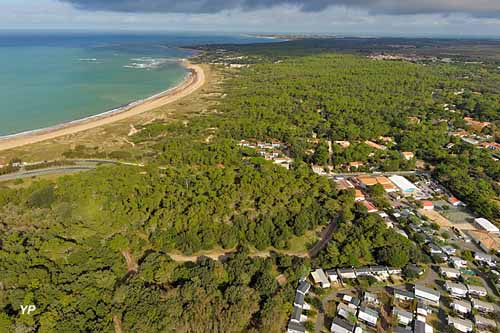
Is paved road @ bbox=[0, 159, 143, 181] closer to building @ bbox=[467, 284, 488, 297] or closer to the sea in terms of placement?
the sea

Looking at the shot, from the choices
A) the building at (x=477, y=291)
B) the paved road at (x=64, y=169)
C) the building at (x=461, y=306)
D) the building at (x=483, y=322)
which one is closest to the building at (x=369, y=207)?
the building at (x=477, y=291)

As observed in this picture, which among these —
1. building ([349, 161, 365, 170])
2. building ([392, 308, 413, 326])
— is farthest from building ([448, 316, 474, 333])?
building ([349, 161, 365, 170])

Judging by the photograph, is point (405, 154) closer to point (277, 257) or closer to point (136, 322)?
point (277, 257)

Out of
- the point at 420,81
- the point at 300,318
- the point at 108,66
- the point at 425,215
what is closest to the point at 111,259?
the point at 300,318

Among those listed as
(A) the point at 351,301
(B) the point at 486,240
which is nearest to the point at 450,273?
(B) the point at 486,240

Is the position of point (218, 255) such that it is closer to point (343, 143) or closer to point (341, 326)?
point (341, 326)

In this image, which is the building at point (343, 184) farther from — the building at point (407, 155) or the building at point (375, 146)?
the building at point (375, 146)
